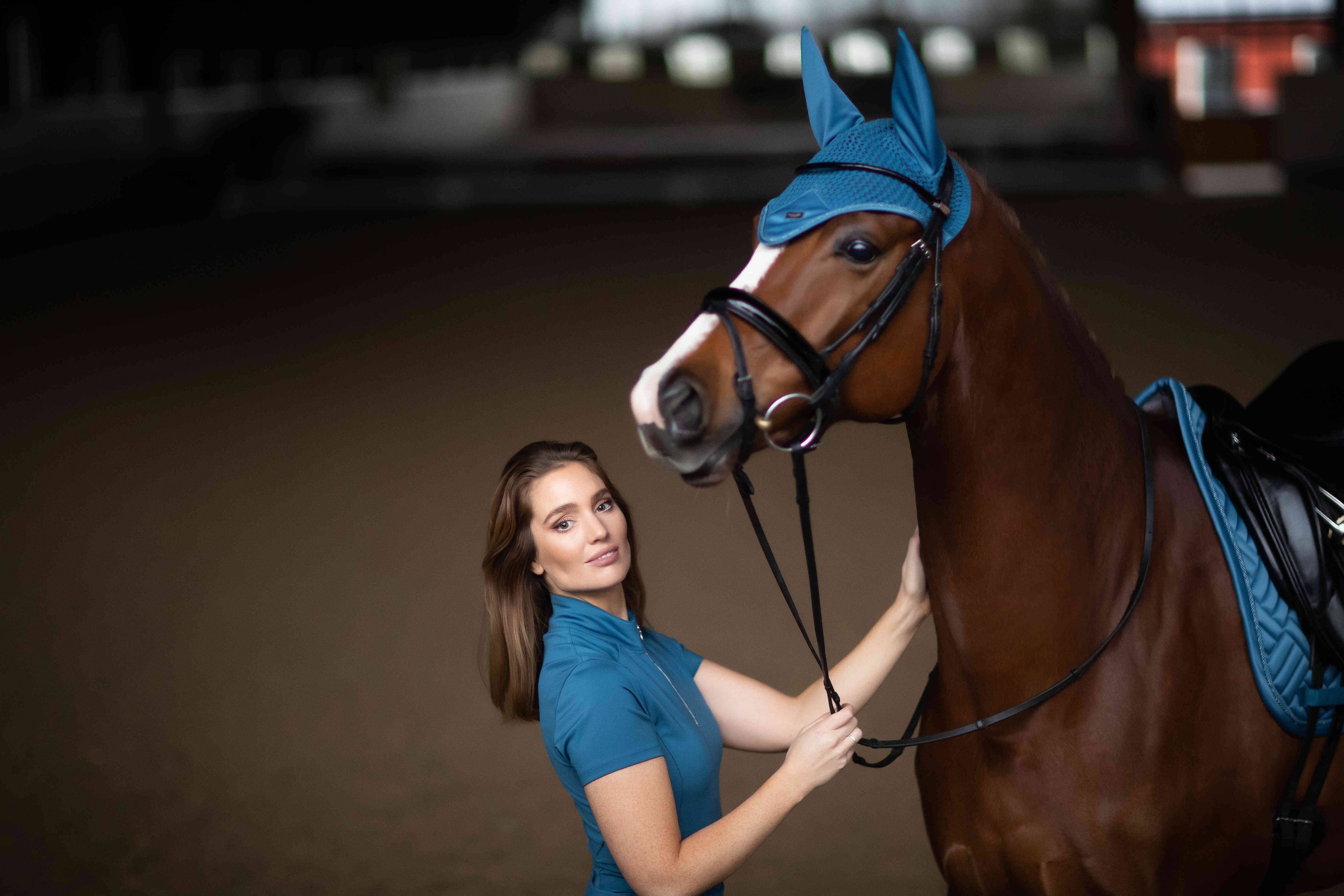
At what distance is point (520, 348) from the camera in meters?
5.96

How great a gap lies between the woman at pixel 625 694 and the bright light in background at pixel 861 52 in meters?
11.1

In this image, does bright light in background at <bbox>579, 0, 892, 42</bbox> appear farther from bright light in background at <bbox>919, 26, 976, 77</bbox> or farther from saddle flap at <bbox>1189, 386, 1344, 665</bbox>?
saddle flap at <bbox>1189, 386, 1344, 665</bbox>

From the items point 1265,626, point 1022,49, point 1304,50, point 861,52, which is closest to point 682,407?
point 1265,626

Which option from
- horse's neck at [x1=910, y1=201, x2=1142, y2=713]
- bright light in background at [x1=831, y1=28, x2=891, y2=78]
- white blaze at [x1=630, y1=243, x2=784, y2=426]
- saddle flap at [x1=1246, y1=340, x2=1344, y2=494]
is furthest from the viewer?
bright light in background at [x1=831, y1=28, x2=891, y2=78]

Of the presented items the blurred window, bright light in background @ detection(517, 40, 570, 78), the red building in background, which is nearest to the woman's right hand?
bright light in background @ detection(517, 40, 570, 78)

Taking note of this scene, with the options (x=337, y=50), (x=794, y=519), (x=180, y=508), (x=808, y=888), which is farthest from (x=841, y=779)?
(x=337, y=50)

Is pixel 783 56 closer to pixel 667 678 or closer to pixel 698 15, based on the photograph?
pixel 698 15

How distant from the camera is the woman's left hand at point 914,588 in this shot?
4.68ft

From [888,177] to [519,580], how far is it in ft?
2.36

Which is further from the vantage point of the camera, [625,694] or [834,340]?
[625,694]

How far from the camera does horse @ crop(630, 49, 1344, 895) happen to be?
1.07 metres

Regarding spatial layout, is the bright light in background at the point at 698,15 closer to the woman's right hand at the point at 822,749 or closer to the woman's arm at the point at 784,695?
the woman's arm at the point at 784,695

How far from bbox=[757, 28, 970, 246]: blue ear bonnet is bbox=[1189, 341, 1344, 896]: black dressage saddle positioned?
56 centimetres

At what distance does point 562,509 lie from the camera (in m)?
1.37
